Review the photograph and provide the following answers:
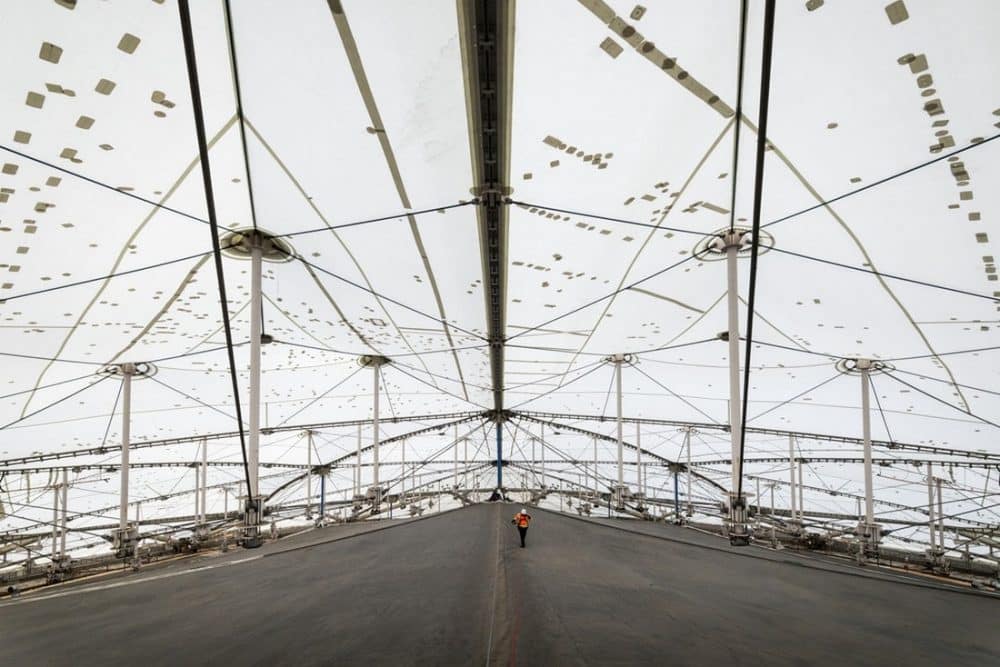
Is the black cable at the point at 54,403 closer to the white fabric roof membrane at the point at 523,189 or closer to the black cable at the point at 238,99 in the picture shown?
the white fabric roof membrane at the point at 523,189

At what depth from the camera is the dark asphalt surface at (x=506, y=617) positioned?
12.9ft

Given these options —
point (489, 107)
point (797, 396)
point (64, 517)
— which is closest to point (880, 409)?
point (797, 396)

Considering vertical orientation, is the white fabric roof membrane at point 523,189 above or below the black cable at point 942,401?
above

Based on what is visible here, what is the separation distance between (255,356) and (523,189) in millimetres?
7147

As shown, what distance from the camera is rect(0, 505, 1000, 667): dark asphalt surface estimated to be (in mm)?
3926

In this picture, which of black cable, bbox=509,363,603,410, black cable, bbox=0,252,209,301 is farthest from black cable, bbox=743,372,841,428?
black cable, bbox=0,252,209,301

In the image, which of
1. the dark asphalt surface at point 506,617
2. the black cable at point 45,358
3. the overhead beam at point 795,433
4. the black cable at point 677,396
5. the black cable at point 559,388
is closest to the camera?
the dark asphalt surface at point 506,617

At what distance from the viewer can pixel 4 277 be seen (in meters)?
10.1

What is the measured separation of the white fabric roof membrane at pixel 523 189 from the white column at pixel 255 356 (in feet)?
2.96

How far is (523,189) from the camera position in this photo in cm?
992

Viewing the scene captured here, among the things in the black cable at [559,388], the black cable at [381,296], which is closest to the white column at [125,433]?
the black cable at [381,296]

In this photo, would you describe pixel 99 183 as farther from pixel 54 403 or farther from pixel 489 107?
pixel 54 403

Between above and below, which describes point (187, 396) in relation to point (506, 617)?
above

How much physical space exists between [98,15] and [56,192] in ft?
13.0
